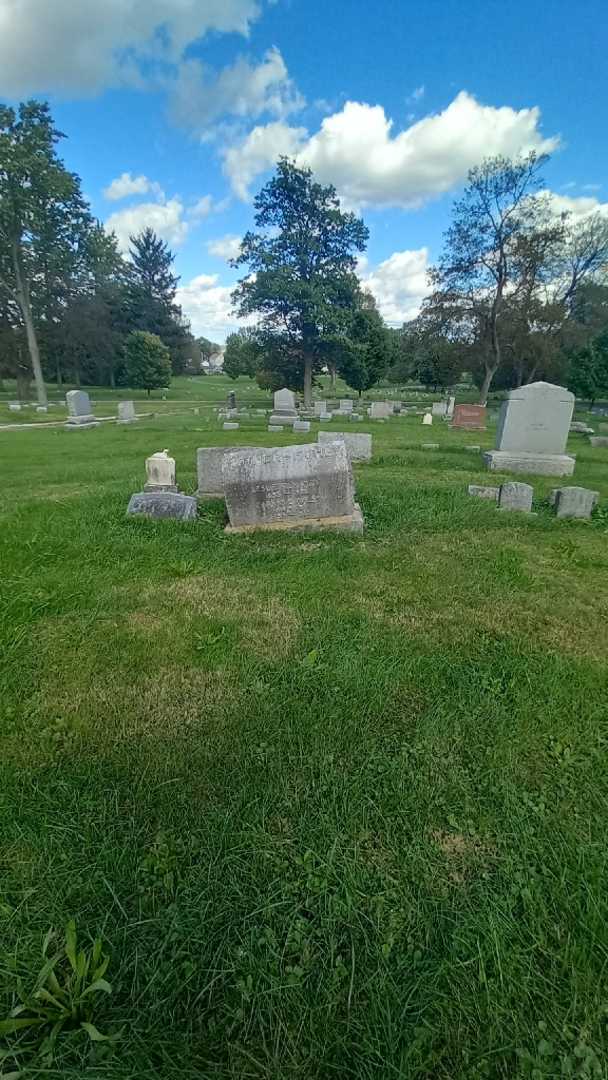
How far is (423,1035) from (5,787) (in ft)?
5.72

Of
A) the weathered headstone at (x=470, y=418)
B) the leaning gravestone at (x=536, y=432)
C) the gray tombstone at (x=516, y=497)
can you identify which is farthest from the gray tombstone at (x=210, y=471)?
the weathered headstone at (x=470, y=418)

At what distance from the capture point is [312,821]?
178 centimetres

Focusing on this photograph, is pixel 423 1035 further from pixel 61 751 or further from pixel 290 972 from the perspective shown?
pixel 61 751

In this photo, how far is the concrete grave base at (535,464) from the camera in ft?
30.2

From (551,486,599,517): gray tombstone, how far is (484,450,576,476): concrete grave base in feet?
11.3

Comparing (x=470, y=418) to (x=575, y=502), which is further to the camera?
(x=470, y=418)

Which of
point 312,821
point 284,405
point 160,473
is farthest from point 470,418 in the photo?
point 312,821

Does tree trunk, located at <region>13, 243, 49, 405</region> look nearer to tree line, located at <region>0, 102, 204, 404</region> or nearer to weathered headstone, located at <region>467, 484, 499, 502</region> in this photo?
tree line, located at <region>0, 102, 204, 404</region>

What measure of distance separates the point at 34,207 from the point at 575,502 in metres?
34.6

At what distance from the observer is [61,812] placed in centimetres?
180

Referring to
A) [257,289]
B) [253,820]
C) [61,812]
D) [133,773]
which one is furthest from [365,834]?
[257,289]

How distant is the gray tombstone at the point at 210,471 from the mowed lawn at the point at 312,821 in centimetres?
292

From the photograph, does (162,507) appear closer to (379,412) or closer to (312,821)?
(312,821)

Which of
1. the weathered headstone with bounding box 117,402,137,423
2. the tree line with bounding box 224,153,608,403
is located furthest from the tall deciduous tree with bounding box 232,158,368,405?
the weathered headstone with bounding box 117,402,137,423
